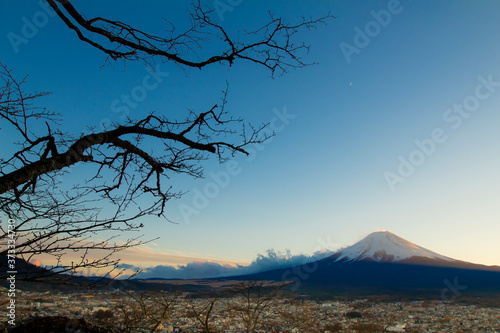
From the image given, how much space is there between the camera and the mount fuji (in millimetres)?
56375

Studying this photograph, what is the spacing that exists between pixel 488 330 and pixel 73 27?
91.3 ft

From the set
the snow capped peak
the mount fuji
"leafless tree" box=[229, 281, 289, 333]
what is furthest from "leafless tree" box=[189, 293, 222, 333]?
the snow capped peak

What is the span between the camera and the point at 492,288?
56.5 meters

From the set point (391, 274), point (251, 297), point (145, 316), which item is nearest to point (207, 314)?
point (145, 316)

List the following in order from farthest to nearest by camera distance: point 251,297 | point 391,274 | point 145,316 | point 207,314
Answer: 1. point 391,274
2. point 251,297
3. point 145,316
4. point 207,314

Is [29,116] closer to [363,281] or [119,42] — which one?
[119,42]

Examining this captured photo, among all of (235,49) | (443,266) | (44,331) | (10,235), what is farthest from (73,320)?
(443,266)

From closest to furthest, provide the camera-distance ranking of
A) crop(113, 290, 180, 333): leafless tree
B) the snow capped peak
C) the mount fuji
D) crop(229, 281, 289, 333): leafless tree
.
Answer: crop(113, 290, 180, 333): leafless tree → crop(229, 281, 289, 333): leafless tree → the mount fuji → the snow capped peak

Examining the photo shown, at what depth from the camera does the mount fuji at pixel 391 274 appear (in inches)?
2219

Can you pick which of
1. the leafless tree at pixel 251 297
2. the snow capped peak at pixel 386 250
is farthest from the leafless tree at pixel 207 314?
the snow capped peak at pixel 386 250

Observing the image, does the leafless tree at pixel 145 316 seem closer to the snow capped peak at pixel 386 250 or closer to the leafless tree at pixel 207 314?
the leafless tree at pixel 207 314

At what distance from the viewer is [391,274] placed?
75.4 m

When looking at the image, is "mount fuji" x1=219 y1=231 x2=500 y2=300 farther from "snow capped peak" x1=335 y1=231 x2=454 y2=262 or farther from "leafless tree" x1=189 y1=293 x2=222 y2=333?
"leafless tree" x1=189 y1=293 x2=222 y2=333

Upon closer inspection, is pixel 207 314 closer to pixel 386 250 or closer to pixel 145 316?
pixel 145 316
